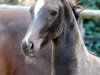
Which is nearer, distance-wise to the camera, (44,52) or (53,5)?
(53,5)

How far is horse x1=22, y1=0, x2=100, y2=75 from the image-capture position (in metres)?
4.68

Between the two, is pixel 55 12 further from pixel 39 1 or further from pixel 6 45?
pixel 6 45

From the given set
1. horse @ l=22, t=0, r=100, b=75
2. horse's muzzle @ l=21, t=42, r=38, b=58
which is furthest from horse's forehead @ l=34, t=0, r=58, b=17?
horse's muzzle @ l=21, t=42, r=38, b=58

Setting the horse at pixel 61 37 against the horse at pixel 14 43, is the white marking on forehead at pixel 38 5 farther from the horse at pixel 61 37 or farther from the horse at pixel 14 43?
the horse at pixel 14 43

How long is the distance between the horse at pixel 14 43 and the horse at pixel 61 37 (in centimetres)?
109

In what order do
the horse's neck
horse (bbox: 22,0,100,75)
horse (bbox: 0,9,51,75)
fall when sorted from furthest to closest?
1. horse (bbox: 0,9,51,75)
2. the horse's neck
3. horse (bbox: 22,0,100,75)

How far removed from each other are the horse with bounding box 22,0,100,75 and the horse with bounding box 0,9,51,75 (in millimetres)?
1090

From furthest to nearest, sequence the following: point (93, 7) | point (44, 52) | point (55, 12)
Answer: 1. point (93, 7)
2. point (44, 52)
3. point (55, 12)

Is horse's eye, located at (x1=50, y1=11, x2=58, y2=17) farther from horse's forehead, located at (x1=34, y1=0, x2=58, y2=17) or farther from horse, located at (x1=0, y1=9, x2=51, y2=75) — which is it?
horse, located at (x1=0, y1=9, x2=51, y2=75)

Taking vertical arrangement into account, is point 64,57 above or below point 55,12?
below

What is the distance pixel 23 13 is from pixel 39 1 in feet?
4.68

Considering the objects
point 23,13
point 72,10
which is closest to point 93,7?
point 23,13

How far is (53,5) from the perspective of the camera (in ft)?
15.6

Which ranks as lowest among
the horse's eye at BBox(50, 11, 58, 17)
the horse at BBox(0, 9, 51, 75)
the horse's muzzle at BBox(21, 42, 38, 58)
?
the horse at BBox(0, 9, 51, 75)
